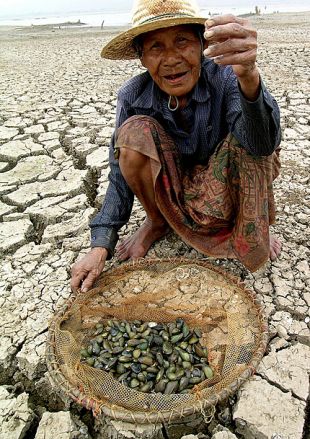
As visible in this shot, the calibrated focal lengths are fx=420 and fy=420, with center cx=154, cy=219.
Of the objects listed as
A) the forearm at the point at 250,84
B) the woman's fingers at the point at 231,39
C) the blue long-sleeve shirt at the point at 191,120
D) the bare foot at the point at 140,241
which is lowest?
the bare foot at the point at 140,241

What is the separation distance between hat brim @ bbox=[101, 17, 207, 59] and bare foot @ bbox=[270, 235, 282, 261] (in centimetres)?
114

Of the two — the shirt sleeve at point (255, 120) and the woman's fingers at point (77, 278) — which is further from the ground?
the shirt sleeve at point (255, 120)

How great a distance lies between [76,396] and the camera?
4.85ft

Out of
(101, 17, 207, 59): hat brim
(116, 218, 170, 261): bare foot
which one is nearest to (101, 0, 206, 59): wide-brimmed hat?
(101, 17, 207, 59): hat brim

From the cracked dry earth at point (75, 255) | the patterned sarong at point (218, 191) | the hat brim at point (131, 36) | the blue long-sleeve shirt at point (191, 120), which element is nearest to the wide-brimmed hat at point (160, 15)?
the hat brim at point (131, 36)

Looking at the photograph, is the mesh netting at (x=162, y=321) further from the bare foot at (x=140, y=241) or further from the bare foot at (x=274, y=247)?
the bare foot at (x=274, y=247)

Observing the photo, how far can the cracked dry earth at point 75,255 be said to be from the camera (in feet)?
4.92

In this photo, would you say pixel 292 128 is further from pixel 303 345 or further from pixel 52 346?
pixel 52 346

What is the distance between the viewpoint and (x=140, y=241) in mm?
2236

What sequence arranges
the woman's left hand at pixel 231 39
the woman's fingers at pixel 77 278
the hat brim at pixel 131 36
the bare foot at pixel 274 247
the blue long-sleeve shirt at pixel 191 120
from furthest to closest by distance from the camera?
the bare foot at pixel 274 247 → the woman's fingers at pixel 77 278 → the blue long-sleeve shirt at pixel 191 120 → the hat brim at pixel 131 36 → the woman's left hand at pixel 231 39

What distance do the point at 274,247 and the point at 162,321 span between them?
0.73 m

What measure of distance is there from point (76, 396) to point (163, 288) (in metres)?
0.67

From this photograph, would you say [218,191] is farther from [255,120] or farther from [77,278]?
[77,278]

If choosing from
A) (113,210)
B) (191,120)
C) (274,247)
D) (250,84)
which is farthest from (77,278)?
(250,84)
